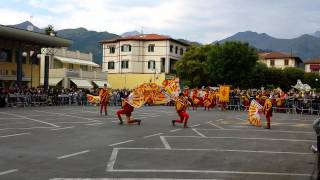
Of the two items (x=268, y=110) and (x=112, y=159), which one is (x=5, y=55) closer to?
(x=268, y=110)

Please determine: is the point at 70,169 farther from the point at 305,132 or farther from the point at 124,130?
the point at 305,132

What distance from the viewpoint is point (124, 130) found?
19.9 meters

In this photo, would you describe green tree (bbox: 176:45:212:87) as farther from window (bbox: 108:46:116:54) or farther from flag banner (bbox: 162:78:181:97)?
flag banner (bbox: 162:78:181:97)

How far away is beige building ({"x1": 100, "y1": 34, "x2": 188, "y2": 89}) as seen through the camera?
290 ft

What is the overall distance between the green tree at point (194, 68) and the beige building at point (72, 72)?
39.4ft

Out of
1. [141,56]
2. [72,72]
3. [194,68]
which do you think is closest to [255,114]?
[72,72]

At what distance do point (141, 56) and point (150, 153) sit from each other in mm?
77545

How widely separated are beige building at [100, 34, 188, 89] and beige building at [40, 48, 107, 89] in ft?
20.3

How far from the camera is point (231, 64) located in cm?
7412

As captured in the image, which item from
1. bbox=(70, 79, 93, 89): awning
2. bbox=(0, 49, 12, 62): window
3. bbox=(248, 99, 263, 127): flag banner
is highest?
bbox=(0, 49, 12, 62): window

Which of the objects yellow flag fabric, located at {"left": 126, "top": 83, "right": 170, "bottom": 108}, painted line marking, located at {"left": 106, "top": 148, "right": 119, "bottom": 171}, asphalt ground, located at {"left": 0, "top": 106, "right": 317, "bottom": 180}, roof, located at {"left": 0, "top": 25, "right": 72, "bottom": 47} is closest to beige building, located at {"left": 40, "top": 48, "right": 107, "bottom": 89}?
roof, located at {"left": 0, "top": 25, "right": 72, "bottom": 47}

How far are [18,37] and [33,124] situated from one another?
72.6 feet

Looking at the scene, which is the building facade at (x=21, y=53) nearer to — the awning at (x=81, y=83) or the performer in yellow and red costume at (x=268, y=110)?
the awning at (x=81, y=83)

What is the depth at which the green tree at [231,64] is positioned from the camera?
242ft
